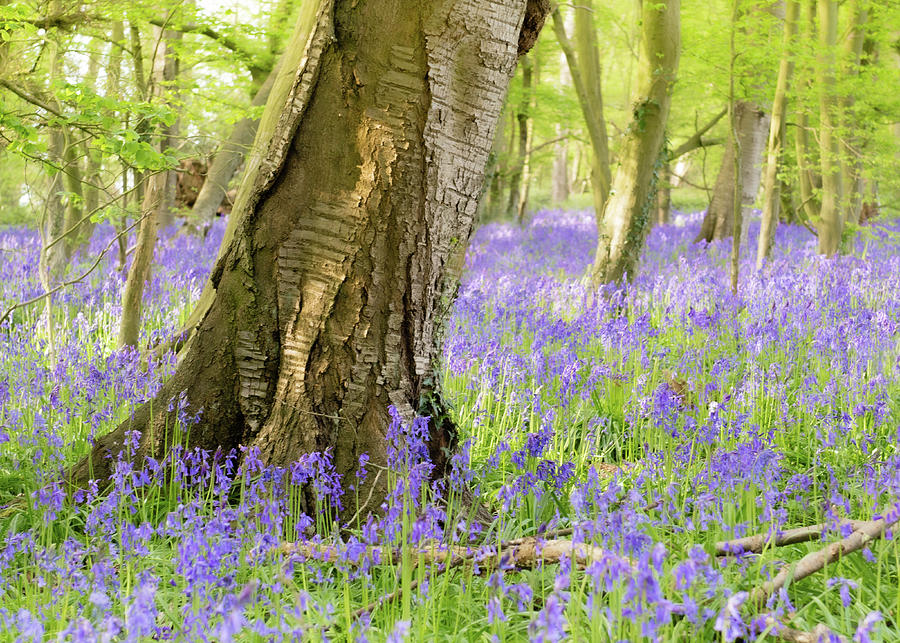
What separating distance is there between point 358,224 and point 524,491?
113 centimetres

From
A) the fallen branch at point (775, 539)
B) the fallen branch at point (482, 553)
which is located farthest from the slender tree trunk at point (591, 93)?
the fallen branch at point (482, 553)

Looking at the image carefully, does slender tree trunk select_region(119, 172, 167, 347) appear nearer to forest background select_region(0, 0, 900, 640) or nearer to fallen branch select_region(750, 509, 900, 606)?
→ forest background select_region(0, 0, 900, 640)

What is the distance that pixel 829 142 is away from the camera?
9945 millimetres

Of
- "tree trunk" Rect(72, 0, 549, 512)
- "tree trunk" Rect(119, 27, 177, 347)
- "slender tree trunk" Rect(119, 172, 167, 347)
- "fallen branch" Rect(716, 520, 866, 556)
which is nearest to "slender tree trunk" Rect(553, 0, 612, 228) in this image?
"tree trunk" Rect(119, 27, 177, 347)

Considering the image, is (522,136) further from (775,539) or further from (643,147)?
(775,539)

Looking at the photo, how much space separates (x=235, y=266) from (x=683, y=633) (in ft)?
6.49

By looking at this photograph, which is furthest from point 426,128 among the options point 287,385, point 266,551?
point 266,551

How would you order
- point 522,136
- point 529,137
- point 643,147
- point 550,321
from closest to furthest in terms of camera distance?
point 550,321 < point 643,147 < point 522,136 < point 529,137

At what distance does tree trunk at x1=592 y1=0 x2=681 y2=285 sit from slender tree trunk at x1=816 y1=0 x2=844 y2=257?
2.67 m

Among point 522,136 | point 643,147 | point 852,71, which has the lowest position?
point 643,147

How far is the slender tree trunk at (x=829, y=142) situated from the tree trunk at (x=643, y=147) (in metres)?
2.67

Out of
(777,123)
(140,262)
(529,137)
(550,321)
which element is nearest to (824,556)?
(550,321)

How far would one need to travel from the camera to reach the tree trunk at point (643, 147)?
7.27 m

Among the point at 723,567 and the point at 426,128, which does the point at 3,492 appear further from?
the point at 723,567
